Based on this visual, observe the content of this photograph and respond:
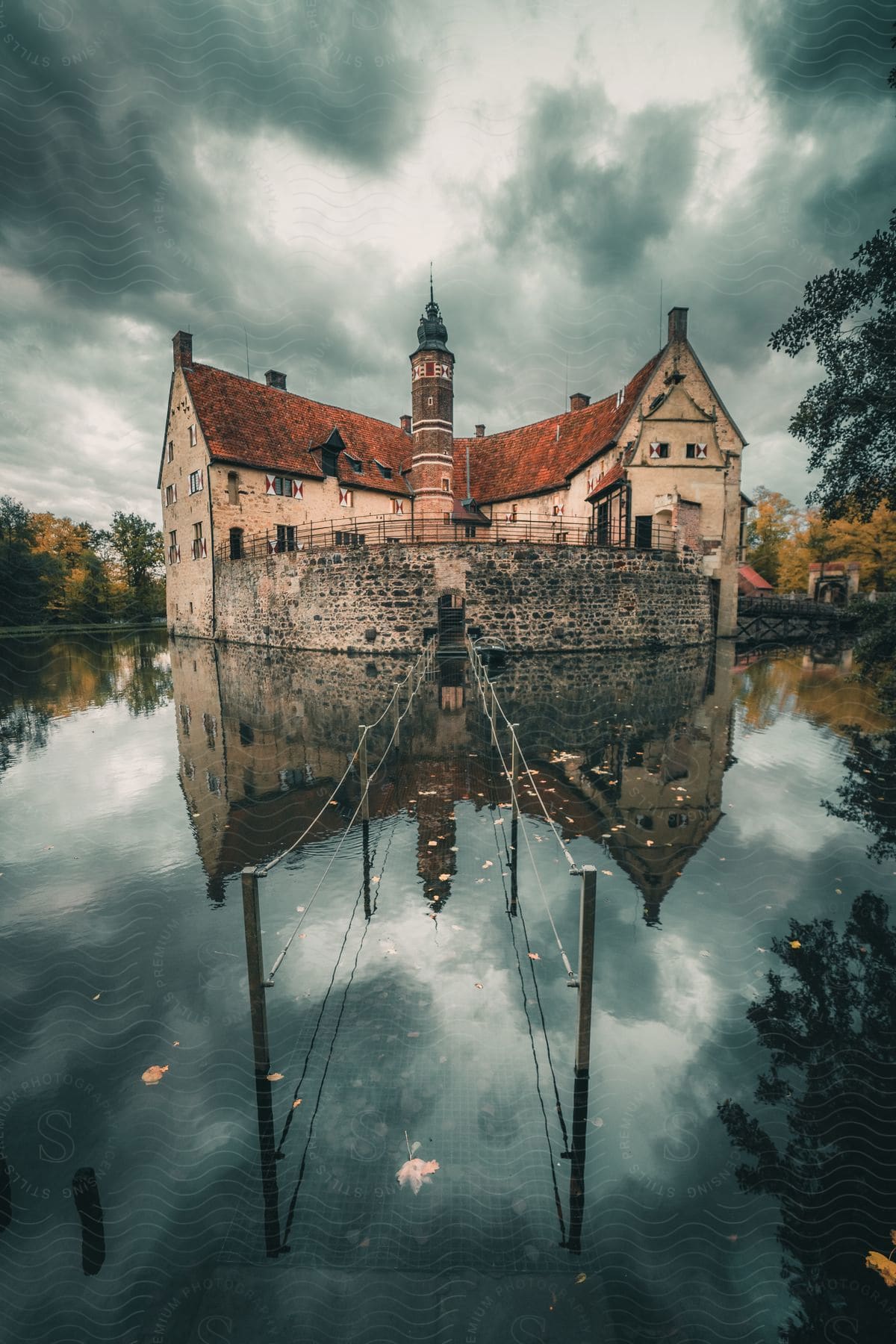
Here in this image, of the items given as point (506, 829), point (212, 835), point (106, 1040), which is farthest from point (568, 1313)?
point (212, 835)

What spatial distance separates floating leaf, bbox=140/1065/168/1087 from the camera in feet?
11.8

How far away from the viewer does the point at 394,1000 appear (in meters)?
4.26

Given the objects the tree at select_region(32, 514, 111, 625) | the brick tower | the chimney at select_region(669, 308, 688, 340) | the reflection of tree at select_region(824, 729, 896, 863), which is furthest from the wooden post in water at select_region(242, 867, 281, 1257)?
the tree at select_region(32, 514, 111, 625)

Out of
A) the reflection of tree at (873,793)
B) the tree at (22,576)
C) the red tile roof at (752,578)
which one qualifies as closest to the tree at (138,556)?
the tree at (22,576)

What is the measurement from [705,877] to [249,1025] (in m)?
4.57

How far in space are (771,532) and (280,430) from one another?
54.3 m

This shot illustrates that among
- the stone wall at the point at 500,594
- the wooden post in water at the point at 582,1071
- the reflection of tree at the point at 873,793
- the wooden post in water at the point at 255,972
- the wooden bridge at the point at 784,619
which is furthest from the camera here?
the wooden bridge at the point at 784,619

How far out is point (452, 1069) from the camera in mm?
3641

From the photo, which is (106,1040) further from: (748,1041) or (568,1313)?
(748,1041)

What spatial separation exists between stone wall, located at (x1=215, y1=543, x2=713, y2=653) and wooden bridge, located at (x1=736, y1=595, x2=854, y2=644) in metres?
10.5

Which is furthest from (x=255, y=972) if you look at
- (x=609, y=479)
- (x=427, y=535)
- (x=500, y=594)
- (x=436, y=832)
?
(x=609, y=479)

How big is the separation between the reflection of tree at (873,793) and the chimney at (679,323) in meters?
24.8

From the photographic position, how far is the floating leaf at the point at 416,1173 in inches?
117

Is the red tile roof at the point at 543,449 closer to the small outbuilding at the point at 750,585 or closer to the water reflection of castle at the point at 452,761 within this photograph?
the water reflection of castle at the point at 452,761
